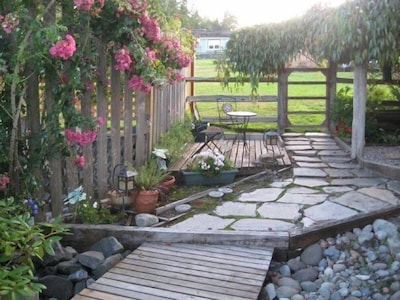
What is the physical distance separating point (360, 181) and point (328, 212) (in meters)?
1.53

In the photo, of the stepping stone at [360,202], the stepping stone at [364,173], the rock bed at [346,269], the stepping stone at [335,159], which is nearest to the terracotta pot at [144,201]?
the rock bed at [346,269]

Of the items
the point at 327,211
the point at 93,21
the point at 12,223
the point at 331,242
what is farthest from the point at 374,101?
the point at 12,223

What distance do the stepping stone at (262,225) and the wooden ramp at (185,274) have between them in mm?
388

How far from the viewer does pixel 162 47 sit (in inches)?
193

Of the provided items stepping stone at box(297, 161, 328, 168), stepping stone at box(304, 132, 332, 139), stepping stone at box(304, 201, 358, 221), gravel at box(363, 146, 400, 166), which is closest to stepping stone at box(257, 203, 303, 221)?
stepping stone at box(304, 201, 358, 221)

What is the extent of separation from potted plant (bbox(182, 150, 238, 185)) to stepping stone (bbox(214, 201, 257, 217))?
30.2 inches

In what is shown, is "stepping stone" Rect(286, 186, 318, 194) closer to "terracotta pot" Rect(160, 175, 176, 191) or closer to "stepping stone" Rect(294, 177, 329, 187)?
"stepping stone" Rect(294, 177, 329, 187)

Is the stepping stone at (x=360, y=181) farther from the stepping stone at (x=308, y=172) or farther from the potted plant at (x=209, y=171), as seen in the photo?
the potted plant at (x=209, y=171)

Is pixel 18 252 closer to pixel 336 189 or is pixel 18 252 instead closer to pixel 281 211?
pixel 281 211

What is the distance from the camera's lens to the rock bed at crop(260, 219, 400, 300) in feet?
11.0

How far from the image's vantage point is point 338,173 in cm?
636

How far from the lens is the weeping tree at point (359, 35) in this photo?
6.20 metres

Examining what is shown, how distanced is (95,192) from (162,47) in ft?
5.22

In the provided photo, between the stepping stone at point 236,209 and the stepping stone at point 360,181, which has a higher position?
the stepping stone at point 360,181
